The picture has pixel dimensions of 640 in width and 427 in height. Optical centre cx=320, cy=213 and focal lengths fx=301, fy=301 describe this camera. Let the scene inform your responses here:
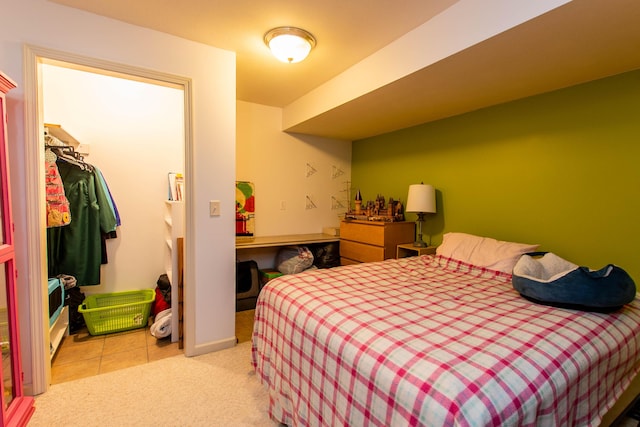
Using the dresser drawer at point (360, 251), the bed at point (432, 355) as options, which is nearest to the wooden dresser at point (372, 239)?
the dresser drawer at point (360, 251)

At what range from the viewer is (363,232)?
3.25 m

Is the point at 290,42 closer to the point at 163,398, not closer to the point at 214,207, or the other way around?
the point at 214,207

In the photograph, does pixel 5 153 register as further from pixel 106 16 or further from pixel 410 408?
pixel 410 408

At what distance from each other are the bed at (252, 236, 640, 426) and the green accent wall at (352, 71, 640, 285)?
65 centimetres

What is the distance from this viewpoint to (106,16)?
1886mm

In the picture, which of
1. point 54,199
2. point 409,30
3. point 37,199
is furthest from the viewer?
point 54,199

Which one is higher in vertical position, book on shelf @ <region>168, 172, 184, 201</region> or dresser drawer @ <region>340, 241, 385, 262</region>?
book on shelf @ <region>168, 172, 184, 201</region>

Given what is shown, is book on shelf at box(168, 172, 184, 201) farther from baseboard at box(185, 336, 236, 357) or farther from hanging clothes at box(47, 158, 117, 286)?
baseboard at box(185, 336, 236, 357)

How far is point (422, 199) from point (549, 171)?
3.23 feet

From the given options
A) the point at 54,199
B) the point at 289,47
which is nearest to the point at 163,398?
the point at 54,199

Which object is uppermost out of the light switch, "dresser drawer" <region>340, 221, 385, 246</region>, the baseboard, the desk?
the light switch

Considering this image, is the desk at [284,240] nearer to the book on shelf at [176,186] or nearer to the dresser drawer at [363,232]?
the dresser drawer at [363,232]

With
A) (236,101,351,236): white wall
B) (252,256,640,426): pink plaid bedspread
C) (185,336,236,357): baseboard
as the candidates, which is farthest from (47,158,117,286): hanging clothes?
(252,256,640,426): pink plaid bedspread

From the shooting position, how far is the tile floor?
6.86 ft
